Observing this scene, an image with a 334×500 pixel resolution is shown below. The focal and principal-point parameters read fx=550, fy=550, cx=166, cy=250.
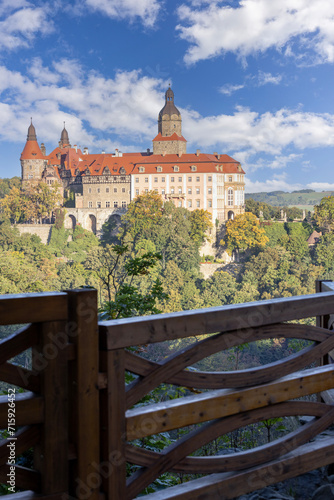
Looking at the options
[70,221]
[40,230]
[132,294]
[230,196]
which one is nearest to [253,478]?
[132,294]

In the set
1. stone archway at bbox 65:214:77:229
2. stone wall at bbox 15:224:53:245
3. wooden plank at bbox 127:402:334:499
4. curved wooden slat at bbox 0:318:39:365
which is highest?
stone archway at bbox 65:214:77:229

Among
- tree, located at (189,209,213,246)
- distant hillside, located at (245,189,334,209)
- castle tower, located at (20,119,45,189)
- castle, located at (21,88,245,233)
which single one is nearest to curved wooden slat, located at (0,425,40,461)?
tree, located at (189,209,213,246)

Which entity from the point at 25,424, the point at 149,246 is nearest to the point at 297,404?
the point at 25,424

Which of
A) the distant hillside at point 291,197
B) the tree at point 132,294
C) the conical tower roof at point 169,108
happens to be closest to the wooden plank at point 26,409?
the tree at point 132,294

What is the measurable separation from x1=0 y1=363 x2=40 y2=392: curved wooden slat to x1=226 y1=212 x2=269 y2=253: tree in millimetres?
38844

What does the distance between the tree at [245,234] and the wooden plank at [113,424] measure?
38.8 m

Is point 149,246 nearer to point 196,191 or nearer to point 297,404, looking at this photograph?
point 196,191

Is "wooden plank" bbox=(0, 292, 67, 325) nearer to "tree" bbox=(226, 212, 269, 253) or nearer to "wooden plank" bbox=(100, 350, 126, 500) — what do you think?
"wooden plank" bbox=(100, 350, 126, 500)

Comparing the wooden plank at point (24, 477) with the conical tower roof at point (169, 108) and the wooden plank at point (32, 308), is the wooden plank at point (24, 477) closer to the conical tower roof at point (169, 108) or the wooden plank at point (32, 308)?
the wooden plank at point (32, 308)

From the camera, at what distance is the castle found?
1692 inches

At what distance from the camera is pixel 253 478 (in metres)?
1.25

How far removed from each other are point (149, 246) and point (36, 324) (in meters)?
36.9

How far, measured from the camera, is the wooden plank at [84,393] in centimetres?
98

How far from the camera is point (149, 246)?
124ft
